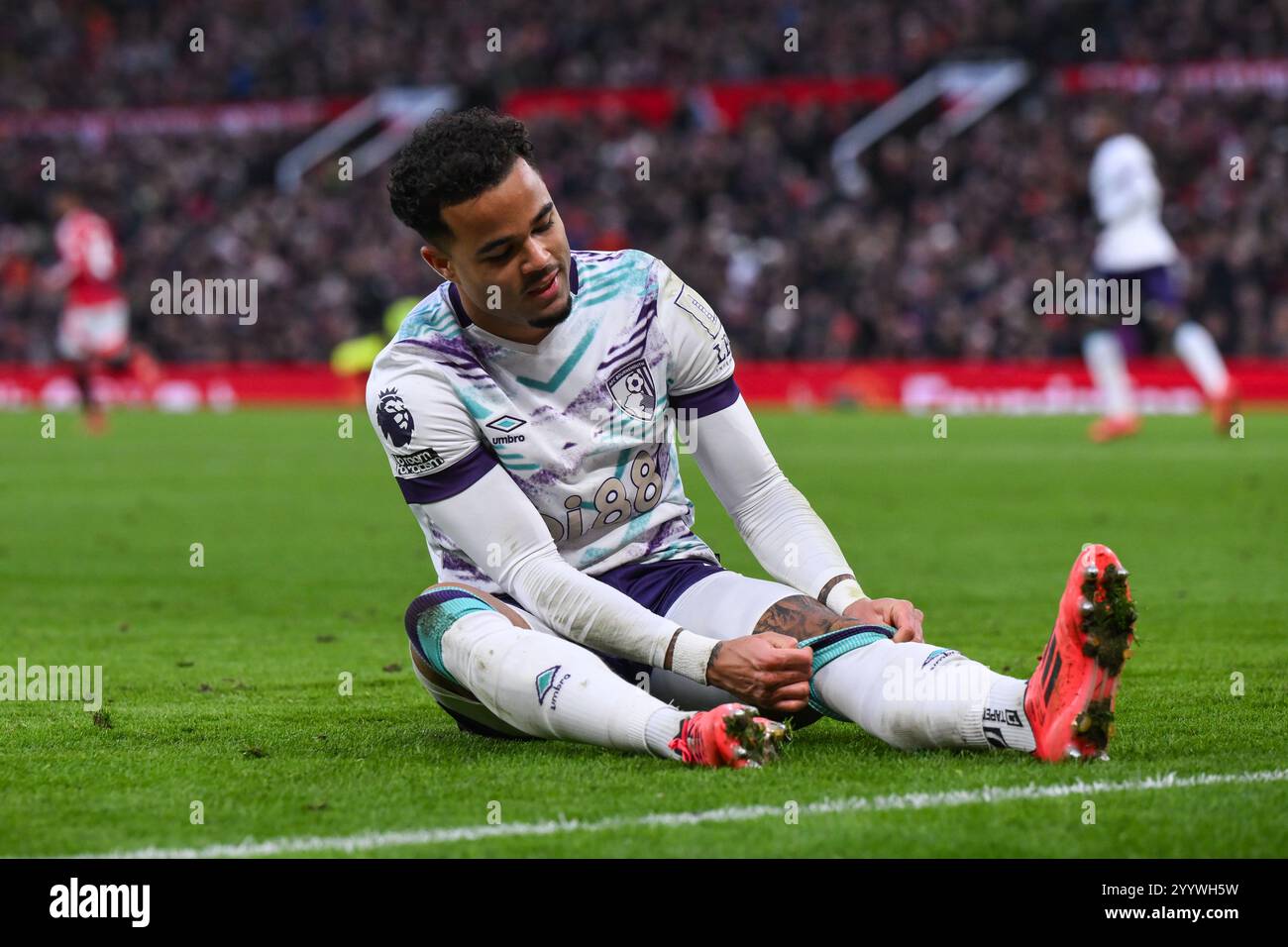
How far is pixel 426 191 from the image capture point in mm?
4773

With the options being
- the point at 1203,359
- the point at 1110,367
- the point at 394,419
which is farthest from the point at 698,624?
the point at 1110,367

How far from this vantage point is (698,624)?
5.00 metres

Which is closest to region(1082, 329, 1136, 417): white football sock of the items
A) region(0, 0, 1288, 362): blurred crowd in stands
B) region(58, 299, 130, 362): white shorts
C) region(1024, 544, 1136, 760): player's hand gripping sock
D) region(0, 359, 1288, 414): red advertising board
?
region(0, 359, 1288, 414): red advertising board

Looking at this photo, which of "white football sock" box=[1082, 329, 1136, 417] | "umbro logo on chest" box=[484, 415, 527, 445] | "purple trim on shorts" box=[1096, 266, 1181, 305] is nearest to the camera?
"umbro logo on chest" box=[484, 415, 527, 445]

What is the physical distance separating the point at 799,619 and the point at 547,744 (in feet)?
2.52

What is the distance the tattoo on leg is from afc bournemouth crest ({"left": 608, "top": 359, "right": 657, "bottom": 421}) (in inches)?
25.5

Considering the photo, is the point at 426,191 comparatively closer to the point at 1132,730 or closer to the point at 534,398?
the point at 534,398

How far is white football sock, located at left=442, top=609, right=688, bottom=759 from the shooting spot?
4.61 metres

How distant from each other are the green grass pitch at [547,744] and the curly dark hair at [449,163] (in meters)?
1.43

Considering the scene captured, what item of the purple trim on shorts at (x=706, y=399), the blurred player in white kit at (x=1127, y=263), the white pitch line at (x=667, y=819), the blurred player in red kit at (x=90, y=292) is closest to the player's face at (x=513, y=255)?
the purple trim on shorts at (x=706, y=399)

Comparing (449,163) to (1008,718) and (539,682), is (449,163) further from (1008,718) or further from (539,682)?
(1008,718)

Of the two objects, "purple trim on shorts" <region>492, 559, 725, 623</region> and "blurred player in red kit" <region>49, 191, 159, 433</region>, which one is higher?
"blurred player in red kit" <region>49, 191, 159, 433</region>

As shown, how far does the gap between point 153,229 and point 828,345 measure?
44.7 feet

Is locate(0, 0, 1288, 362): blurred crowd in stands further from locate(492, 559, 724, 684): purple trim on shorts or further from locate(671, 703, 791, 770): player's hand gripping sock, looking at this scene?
locate(671, 703, 791, 770): player's hand gripping sock
